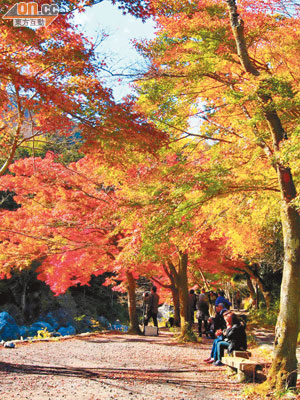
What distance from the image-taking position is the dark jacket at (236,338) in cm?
726

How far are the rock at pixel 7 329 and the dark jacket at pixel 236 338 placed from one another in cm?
1327

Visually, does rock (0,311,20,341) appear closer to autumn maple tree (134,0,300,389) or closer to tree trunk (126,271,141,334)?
tree trunk (126,271,141,334)

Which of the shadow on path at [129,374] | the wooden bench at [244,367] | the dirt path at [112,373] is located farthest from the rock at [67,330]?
the wooden bench at [244,367]

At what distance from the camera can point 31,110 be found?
6.27 meters

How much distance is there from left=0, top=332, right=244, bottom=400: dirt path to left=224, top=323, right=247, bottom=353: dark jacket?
57 cm

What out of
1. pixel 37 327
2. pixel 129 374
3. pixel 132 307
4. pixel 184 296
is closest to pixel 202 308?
pixel 184 296

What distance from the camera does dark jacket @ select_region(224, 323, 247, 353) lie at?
23.8 ft

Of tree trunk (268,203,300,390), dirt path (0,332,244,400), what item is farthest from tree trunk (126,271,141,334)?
tree trunk (268,203,300,390)

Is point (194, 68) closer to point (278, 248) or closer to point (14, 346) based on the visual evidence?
point (14, 346)

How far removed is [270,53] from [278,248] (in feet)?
31.0

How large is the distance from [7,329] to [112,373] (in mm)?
12388

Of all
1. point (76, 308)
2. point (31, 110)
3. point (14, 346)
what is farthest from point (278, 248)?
point (76, 308)

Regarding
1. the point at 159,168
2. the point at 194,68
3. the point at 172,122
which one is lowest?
the point at 159,168

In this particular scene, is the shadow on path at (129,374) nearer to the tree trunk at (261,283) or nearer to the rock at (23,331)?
the tree trunk at (261,283)
